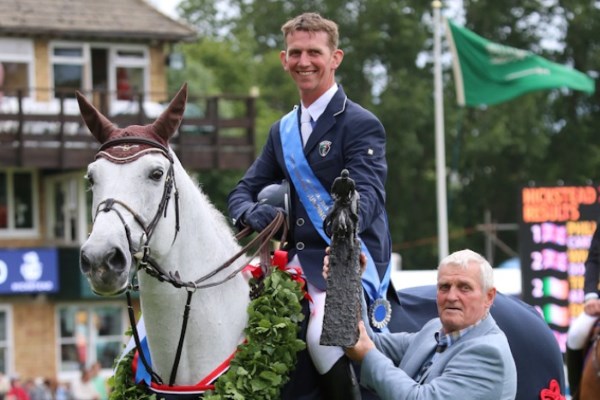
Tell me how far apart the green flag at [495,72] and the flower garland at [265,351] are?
60.0 feet

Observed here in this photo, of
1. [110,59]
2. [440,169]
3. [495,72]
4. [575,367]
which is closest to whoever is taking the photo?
[575,367]

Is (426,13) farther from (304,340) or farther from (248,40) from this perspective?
(304,340)

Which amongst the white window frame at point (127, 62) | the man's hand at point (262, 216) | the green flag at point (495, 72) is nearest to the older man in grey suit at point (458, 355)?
the man's hand at point (262, 216)

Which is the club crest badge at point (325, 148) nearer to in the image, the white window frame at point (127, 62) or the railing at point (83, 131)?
the railing at point (83, 131)

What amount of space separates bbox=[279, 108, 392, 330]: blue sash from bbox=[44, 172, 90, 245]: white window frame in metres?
27.1

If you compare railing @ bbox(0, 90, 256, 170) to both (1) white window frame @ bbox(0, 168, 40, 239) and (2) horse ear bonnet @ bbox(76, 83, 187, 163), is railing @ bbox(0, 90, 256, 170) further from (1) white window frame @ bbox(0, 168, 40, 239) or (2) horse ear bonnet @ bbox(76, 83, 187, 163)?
(2) horse ear bonnet @ bbox(76, 83, 187, 163)

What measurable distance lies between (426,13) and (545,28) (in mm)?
4524

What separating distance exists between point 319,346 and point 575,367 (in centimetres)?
352

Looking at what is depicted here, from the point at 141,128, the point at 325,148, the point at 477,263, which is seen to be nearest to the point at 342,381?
the point at 477,263

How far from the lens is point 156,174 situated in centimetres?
637

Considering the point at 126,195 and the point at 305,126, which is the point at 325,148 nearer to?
the point at 305,126

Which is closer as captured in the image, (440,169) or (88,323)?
(440,169)

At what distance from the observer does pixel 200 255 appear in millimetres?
6711

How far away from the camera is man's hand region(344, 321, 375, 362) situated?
616cm
